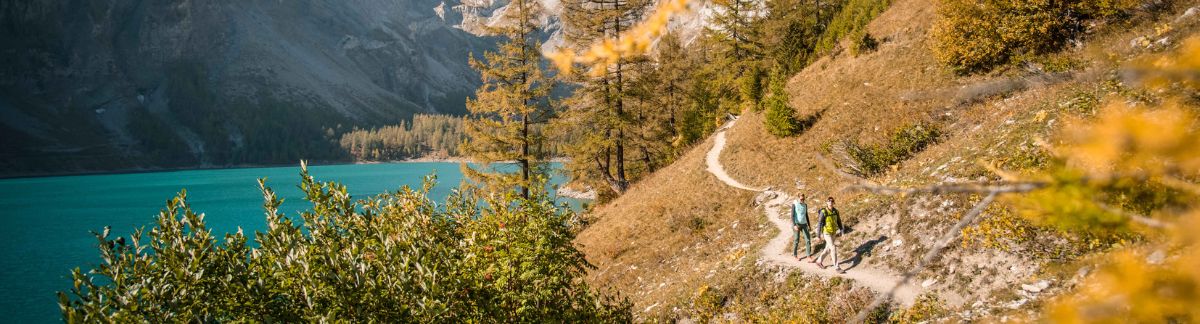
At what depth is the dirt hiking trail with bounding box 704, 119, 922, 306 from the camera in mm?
10852

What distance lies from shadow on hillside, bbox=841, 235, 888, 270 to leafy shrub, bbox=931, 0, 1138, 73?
1058 centimetres

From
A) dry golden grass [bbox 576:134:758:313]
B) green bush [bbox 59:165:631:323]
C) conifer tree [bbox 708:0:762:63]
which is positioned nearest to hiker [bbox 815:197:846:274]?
dry golden grass [bbox 576:134:758:313]

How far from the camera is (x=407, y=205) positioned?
329 inches

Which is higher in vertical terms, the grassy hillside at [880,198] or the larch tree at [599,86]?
the larch tree at [599,86]

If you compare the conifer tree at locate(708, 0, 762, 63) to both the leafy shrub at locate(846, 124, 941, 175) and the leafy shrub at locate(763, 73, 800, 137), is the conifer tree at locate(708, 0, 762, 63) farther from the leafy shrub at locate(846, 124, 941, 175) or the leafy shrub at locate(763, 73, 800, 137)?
the leafy shrub at locate(846, 124, 941, 175)

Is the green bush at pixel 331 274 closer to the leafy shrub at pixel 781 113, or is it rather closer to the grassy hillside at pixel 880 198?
the grassy hillside at pixel 880 198

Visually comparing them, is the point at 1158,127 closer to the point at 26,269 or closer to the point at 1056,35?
the point at 1056,35

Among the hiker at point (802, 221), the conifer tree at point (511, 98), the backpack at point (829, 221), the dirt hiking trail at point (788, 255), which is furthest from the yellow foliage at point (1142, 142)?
the conifer tree at point (511, 98)

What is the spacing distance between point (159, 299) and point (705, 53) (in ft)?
189

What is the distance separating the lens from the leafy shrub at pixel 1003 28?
17.3 m

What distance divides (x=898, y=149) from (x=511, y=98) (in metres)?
15.3

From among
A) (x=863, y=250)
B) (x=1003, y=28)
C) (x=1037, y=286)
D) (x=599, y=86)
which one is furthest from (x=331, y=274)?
(x=599, y=86)

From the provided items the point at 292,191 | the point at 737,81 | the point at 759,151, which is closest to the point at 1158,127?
the point at 759,151

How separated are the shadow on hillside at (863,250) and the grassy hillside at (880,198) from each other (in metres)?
0.06
